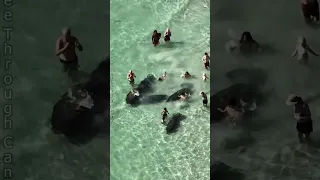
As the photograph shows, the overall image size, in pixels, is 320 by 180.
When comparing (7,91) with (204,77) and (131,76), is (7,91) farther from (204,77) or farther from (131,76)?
(204,77)

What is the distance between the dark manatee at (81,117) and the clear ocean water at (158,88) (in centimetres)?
10

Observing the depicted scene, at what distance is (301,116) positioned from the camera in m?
3.42

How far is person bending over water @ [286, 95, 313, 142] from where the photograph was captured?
11.2 ft

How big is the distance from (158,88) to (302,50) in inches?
47.2

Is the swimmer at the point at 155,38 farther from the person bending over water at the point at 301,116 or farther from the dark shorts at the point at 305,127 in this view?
the dark shorts at the point at 305,127

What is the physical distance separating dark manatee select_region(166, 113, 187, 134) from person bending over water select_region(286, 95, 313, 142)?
887mm

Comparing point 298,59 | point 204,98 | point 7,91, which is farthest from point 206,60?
point 7,91

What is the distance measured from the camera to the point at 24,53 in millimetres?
3441

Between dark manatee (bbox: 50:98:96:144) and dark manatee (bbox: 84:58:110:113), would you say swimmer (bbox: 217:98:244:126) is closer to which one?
dark manatee (bbox: 84:58:110:113)

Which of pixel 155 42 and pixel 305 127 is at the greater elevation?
pixel 155 42

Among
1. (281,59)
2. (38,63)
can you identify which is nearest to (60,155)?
(38,63)

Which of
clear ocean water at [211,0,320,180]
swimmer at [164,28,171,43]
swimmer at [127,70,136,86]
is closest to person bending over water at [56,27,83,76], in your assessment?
swimmer at [127,70,136,86]

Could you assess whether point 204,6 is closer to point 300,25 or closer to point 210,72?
point 210,72

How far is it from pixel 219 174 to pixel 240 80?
0.77 meters
